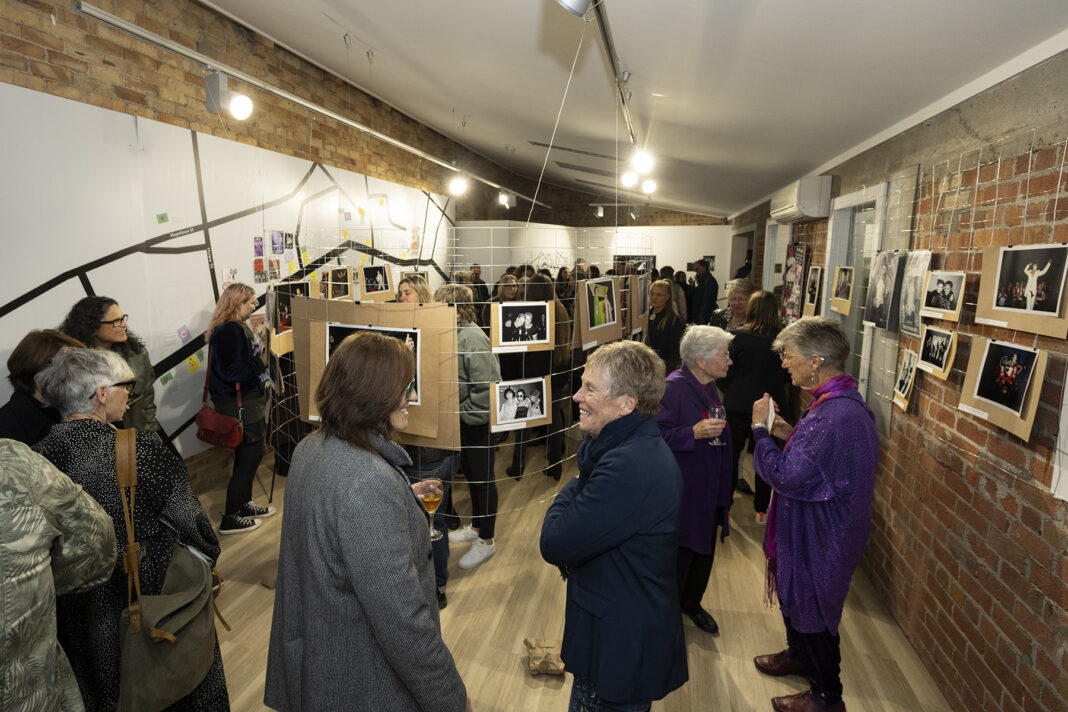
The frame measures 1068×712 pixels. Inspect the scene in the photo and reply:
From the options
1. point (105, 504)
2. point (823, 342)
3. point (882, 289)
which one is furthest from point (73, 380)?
point (882, 289)

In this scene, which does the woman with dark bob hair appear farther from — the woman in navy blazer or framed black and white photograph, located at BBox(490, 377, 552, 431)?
framed black and white photograph, located at BBox(490, 377, 552, 431)

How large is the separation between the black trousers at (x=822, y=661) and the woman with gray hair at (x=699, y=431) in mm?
504

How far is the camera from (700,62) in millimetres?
2674

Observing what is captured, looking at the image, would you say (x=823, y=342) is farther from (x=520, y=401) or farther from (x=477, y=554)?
(x=477, y=554)

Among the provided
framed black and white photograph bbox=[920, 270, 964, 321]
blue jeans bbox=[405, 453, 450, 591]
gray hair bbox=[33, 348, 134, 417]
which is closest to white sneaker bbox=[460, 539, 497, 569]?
blue jeans bbox=[405, 453, 450, 591]

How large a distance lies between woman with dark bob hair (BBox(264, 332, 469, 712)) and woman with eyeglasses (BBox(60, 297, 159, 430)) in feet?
6.96

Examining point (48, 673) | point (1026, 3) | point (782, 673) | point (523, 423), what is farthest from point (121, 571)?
point (1026, 3)

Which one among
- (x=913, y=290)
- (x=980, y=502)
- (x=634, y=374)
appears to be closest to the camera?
(x=634, y=374)

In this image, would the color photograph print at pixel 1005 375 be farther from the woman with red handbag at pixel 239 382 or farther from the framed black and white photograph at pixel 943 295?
the woman with red handbag at pixel 239 382

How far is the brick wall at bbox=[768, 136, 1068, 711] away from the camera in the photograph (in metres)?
1.77

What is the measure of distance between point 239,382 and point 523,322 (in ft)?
7.10

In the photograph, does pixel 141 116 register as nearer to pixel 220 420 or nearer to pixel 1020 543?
pixel 220 420

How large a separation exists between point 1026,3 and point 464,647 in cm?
320

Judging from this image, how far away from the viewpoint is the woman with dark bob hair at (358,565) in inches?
48.0
